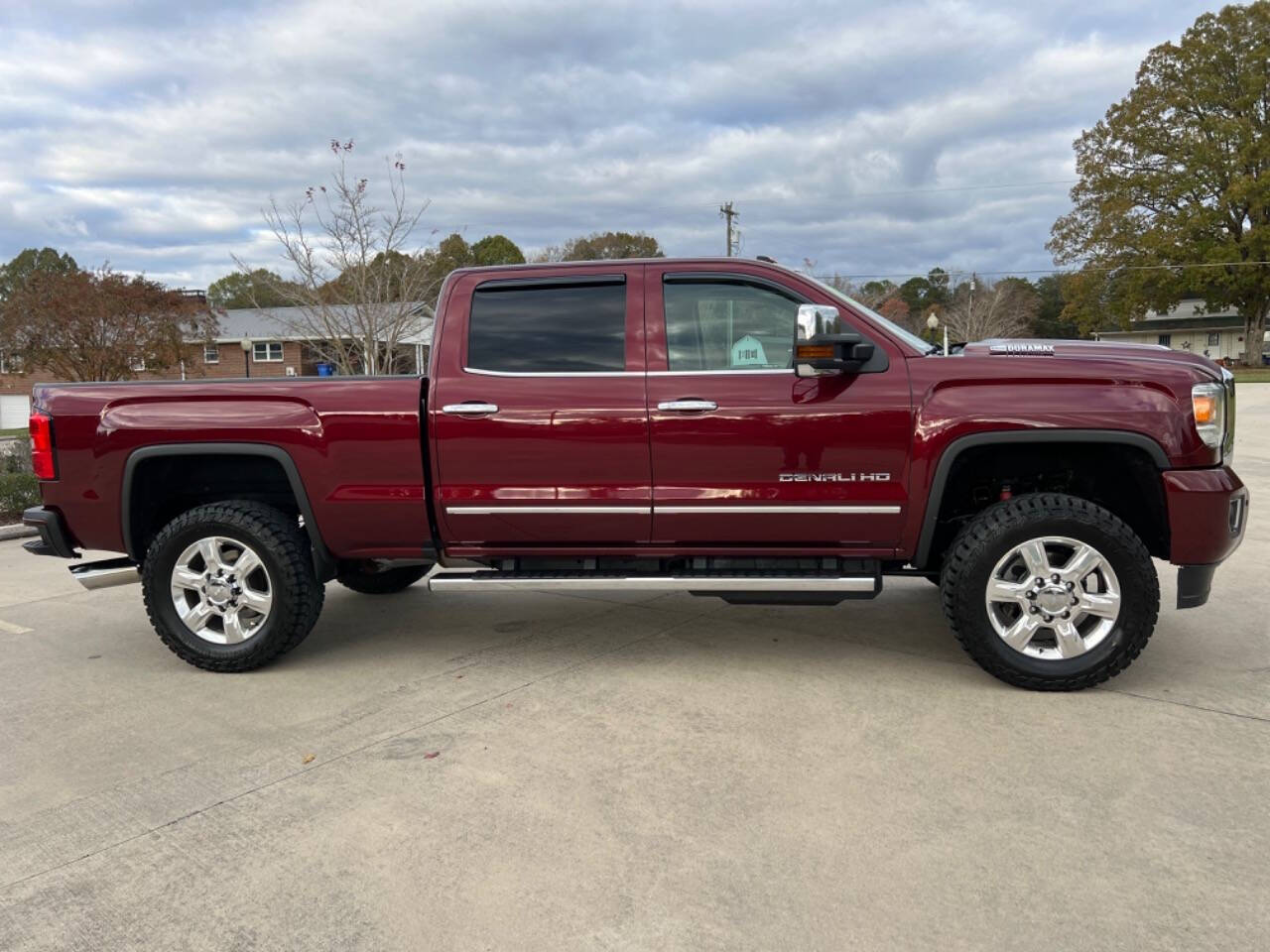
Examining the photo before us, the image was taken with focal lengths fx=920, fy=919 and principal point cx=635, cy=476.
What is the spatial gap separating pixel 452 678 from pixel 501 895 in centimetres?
194

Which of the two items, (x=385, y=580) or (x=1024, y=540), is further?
(x=385, y=580)

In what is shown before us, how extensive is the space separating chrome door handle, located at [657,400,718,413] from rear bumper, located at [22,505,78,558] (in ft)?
10.2

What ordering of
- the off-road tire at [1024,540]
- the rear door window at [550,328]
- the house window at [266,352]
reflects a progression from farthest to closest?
the house window at [266,352], the rear door window at [550,328], the off-road tire at [1024,540]

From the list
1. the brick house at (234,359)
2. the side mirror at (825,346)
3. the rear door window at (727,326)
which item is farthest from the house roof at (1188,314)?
the side mirror at (825,346)

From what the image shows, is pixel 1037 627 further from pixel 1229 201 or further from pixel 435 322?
pixel 1229 201

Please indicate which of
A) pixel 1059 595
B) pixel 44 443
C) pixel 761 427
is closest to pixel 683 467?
pixel 761 427

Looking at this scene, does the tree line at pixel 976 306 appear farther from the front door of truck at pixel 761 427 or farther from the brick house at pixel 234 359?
the front door of truck at pixel 761 427

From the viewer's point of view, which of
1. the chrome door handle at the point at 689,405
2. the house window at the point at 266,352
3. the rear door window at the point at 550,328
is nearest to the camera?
the chrome door handle at the point at 689,405

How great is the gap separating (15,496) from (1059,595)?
1011 cm

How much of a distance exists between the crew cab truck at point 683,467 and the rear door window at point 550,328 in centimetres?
1

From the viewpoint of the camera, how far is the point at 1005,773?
10.7 feet

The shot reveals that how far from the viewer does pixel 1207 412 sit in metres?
3.85

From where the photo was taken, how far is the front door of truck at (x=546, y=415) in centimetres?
426

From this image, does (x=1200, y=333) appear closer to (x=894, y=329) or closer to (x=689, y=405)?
(x=894, y=329)
